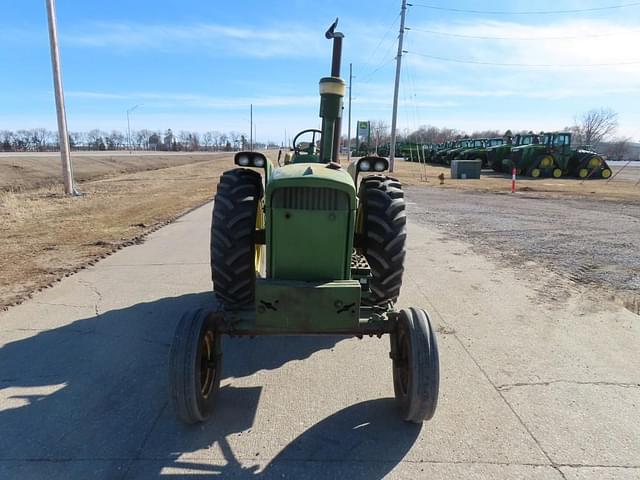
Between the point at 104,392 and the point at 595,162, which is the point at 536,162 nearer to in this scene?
the point at 595,162

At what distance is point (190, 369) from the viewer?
268 cm

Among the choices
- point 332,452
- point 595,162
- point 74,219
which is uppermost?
point 595,162

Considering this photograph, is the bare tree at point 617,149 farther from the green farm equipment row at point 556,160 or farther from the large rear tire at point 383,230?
the large rear tire at point 383,230

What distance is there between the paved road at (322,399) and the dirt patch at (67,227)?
1.16 m

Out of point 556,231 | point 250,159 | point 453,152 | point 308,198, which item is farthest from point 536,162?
point 308,198

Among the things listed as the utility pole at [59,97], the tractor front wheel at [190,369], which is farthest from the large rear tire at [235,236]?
the utility pole at [59,97]

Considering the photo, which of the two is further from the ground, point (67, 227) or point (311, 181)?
point (311, 181)

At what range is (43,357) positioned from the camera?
376 cm

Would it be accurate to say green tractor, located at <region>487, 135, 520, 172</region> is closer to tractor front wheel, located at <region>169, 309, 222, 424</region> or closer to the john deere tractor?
the john deere tractor

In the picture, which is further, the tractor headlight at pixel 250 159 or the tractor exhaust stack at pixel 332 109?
the tractor exhaust stack at pixel 332 109

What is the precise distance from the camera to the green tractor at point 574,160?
1006 inches

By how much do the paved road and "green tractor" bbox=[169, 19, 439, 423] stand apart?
0.29 metres

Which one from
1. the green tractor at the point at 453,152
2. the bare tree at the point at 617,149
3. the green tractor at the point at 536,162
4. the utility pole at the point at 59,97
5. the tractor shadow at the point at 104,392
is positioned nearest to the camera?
the tractor shadow at the point at 104,392

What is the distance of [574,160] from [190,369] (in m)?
28.6
